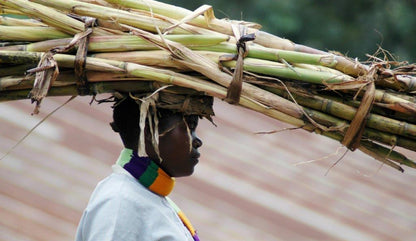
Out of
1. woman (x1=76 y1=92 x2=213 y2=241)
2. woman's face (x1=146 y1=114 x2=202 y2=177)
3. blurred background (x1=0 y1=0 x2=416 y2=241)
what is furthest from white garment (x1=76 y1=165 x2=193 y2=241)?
blurred background (x1=0 y1=0 x2=416 y2=241)

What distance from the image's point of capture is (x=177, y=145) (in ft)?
7.31

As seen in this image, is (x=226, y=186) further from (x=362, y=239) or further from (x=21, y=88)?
(x=21, y=88)

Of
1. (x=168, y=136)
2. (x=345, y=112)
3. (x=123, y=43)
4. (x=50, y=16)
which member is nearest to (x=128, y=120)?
(x=168, y=136)

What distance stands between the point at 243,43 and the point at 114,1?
0.42 metres

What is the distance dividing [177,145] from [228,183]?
1.66 m

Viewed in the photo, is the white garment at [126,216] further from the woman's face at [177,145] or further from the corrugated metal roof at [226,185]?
the corrugated metal roof at [226,185]

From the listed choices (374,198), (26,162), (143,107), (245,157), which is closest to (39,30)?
(143,107)

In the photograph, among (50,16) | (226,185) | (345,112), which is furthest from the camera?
(226,185)

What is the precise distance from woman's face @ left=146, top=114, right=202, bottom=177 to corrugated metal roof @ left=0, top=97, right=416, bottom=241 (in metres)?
1.21

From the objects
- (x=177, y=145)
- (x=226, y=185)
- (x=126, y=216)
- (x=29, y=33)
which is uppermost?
(x=29, y=33)

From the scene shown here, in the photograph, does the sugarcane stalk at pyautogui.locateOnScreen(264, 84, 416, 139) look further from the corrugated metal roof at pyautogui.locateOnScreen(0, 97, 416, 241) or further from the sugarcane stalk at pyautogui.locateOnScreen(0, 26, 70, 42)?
the corrugated metal roof at pyautogui.locateOnScreen(0, 97, 416, 241)

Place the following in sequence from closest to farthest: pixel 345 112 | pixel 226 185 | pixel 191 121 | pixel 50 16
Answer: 1. pixel 345 112
2. pixel 50 16
3. pixel 191 121
4. pixel 226 185

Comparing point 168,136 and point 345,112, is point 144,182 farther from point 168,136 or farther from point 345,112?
point 345,112

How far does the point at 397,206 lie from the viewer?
4.04 meters
